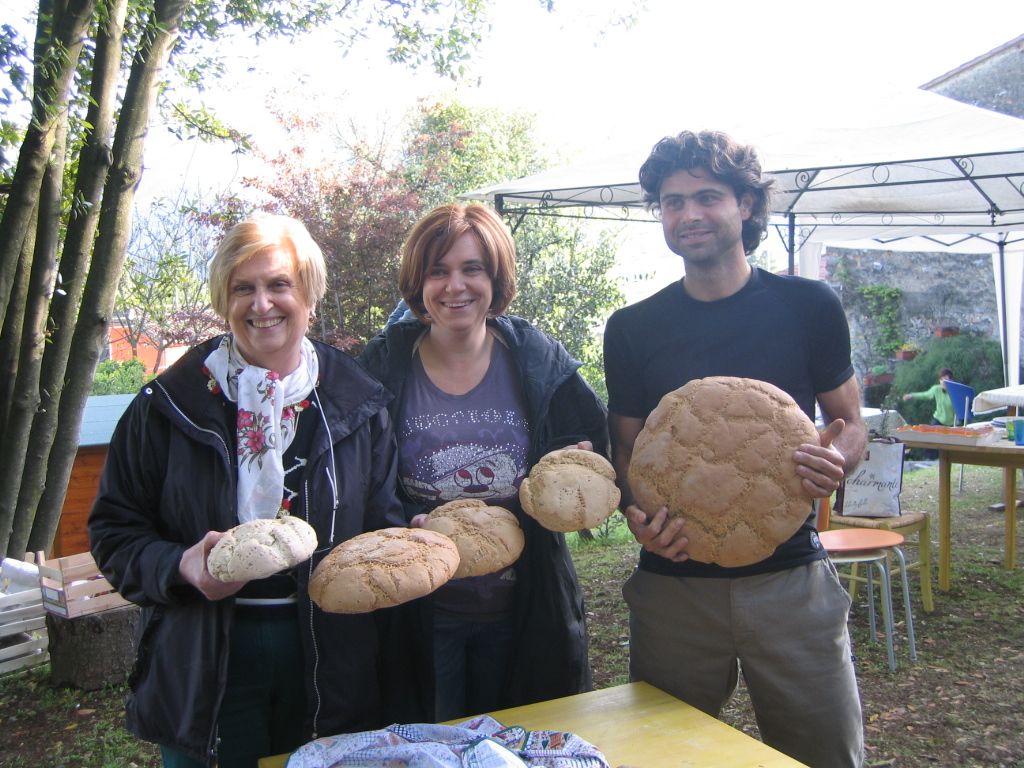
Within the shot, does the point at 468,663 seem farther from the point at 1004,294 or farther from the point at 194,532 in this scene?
the point at 1004,294

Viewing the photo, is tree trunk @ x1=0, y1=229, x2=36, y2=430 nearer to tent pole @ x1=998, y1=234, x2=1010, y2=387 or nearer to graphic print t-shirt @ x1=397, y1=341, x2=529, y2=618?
graphic print t-shirt @ x1=397, y1=341, x2=529, y2=618

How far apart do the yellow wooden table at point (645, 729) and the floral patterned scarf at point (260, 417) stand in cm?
56

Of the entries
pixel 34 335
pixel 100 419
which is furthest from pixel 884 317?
pixel 34 335

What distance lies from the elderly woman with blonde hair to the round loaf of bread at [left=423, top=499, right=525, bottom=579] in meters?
0.15

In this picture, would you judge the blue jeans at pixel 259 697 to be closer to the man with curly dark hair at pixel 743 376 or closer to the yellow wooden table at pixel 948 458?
the man with curly dark hair at pixel 743 376

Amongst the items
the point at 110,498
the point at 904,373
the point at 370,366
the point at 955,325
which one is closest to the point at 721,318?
the point at 370,366

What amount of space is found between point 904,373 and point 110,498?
549 inches

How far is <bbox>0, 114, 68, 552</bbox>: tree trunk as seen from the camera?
4203 millimetres

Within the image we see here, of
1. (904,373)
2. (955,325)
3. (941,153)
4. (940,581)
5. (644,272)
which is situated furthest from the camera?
(955,325)

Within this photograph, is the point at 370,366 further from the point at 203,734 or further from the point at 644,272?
the point at 644,272

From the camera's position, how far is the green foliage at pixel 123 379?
32.1 ft

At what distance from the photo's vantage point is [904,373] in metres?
13.5

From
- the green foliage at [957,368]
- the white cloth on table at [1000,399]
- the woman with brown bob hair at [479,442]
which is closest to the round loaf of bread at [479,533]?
the woman with brown bob hair at [479,442]

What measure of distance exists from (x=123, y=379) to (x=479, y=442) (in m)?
9.05
